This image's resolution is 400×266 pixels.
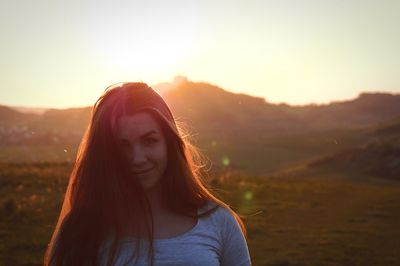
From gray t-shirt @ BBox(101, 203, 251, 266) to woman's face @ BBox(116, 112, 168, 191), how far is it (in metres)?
0.32

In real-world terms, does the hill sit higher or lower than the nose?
lower

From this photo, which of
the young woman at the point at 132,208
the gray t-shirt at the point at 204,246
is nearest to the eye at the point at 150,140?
the young woman at the point at 132,208

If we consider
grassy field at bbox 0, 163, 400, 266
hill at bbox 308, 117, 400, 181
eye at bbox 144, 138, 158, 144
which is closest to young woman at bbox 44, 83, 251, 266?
eye at bbox 144, 138, 158, 144

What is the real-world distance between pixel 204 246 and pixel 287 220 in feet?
45.0

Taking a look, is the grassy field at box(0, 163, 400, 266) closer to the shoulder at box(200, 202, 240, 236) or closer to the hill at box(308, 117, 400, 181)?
the shoulder at box(200, 202, 240, 236)

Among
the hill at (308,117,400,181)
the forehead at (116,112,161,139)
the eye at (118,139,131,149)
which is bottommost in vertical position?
the hill at (308,117,400,181)

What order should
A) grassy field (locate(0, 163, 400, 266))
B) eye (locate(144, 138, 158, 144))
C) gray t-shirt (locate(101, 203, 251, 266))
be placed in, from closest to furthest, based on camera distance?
gray t-shirt (locate(101, 203, 251, 266)), eye (locate(144, 138, 158, 144)), grassy field (locate(0, 163, 400, 266))

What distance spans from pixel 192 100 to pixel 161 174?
148 metres

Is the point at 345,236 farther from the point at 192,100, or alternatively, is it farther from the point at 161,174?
the point at 192,100

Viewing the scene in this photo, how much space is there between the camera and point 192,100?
494ft

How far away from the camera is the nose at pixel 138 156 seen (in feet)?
7.73

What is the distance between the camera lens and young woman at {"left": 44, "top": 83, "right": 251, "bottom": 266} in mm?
2316

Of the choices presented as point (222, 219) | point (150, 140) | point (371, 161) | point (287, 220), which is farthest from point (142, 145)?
point (371, 161)

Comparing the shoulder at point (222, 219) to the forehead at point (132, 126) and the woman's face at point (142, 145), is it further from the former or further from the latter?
the forehead at point (132, 126)
